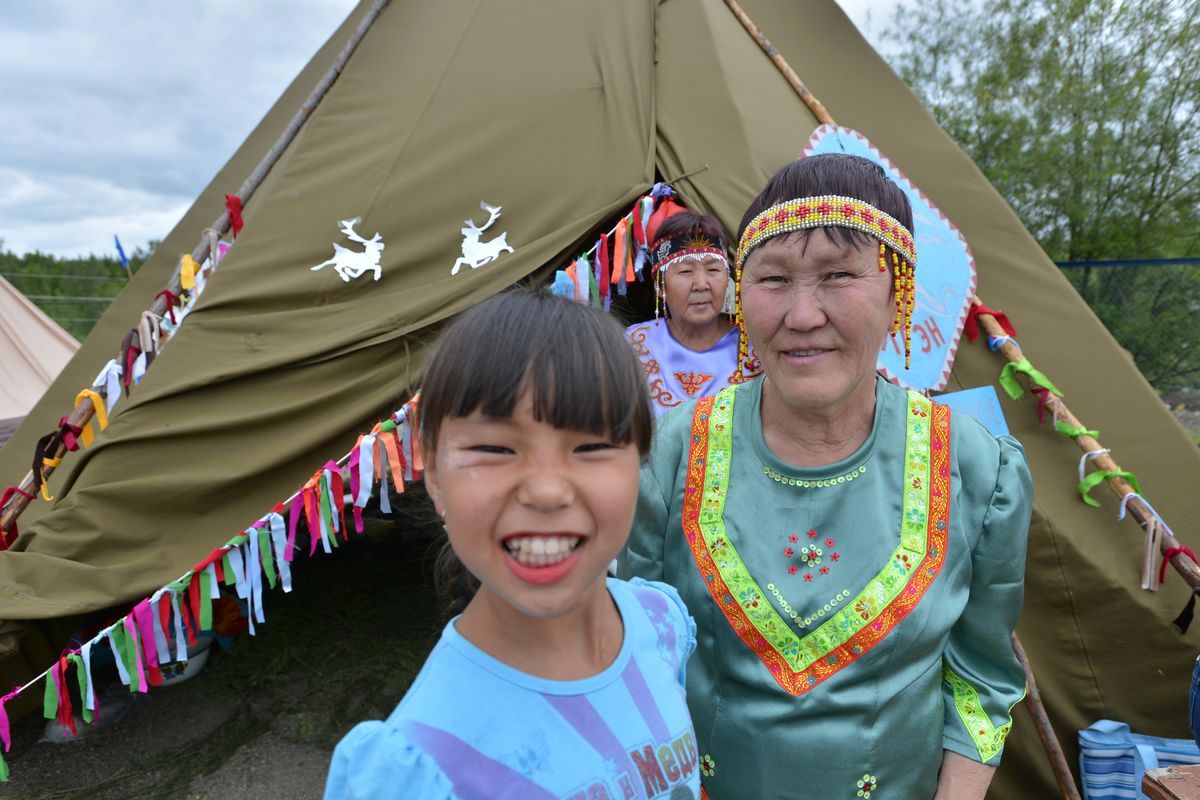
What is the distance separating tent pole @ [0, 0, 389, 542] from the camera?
2.63m

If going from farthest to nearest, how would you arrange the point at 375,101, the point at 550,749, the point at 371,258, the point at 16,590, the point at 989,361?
the point at 375,101
the point at 371,258
the point at 989,361
the point at 16,590
the point at 550,749

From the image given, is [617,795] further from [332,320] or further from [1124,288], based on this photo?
[1124,288]

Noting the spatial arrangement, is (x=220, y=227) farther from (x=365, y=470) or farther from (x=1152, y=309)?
(x=1152, y=309)

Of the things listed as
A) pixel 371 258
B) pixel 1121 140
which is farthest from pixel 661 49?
pixel 1121 140

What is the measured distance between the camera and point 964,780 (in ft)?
4.00

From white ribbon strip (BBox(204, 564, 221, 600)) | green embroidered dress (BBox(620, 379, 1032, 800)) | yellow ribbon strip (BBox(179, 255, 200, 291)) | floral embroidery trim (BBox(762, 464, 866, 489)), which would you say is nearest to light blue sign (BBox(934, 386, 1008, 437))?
green embroidered dress (BBox(620, 379, 1032, 800))

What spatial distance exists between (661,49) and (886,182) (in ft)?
8.22

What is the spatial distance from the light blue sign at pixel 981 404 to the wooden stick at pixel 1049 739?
28.7 inches

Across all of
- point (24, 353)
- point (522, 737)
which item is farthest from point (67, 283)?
point (522, 737)

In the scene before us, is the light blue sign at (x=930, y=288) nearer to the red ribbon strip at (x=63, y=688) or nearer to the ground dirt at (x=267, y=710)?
the ground dirt at (x=267, y=710)

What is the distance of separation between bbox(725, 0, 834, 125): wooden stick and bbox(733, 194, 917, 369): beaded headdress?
7.09 feet

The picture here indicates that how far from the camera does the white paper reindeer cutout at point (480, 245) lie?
9.50 feet

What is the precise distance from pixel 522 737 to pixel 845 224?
857 mm

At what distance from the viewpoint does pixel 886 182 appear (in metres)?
1.21
